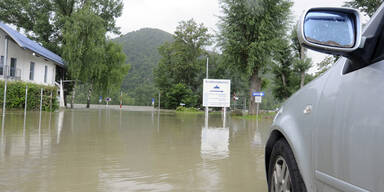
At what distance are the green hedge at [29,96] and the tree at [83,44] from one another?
10524 mm

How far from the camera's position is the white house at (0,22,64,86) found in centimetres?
2889

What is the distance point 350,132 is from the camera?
1.81 m

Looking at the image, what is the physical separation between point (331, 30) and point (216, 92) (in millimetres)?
22804

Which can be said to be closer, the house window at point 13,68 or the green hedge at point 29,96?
the green hedge at point 29,96

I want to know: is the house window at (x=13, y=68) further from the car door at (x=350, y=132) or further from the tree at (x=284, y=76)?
the car door at (x=350, y=132)

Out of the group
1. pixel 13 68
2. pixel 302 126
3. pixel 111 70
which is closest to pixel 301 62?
pixel 111 70

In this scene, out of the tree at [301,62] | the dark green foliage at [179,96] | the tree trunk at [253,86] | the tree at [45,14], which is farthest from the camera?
the dark green foliage at [179,96]

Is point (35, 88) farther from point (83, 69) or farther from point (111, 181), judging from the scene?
point (111, 181)

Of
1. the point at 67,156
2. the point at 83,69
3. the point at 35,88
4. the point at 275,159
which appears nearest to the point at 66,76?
the point at 83,69

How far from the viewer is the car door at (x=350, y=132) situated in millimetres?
1610

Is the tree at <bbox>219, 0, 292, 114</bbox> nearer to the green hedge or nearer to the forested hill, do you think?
the green hedge

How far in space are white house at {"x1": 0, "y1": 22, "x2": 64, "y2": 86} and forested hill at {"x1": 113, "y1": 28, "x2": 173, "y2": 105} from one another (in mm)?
38970

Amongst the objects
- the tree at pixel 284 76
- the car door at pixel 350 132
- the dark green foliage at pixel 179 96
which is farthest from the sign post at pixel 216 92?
the dark green foliage at pixel 179 96

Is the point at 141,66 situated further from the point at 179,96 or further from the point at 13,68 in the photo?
the point at 13,68
